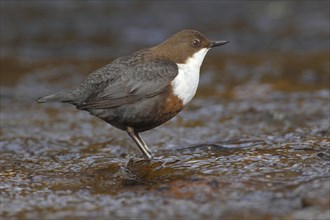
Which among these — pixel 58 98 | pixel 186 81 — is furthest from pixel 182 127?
pixel 58 98

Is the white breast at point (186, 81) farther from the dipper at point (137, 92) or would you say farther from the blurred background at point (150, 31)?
the blurred background at point (150, 31)

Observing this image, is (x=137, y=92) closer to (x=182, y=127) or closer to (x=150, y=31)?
(x=182, y=127)

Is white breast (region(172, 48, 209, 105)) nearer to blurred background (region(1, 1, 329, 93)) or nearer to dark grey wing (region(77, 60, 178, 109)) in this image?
dark grey wing (region(77, 60, 178, 109))

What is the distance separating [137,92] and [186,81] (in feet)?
1.30

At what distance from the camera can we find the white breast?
16.9ft

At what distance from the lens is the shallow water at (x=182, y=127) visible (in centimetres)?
403

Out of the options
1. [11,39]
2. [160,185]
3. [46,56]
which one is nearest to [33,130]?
[160,185]

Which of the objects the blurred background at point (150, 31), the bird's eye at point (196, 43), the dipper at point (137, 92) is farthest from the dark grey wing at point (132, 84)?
the blurred background at point (150, 31)

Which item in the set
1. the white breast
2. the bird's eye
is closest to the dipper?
the white breast

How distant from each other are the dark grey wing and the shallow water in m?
0.50

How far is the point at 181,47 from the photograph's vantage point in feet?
17.9

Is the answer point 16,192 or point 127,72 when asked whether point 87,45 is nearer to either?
point 127,72

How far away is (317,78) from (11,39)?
6029 mm

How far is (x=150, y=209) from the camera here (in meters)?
3.88
